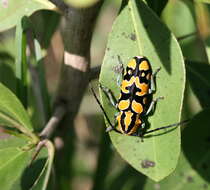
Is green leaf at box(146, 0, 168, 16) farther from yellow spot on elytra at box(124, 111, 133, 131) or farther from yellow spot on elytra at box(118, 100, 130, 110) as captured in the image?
yellow spot on elytra at box(124, 111, 133, 131)

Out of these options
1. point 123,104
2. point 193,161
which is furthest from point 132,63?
point 193,161

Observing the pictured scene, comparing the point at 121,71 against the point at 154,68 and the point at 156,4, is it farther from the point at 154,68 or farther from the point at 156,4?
the point at 156,4

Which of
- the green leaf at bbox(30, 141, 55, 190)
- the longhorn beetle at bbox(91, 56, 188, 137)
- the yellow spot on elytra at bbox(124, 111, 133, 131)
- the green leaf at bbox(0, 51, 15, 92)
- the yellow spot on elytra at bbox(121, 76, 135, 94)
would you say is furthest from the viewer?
the green leaf at bbox(0, 51, 15, 92)

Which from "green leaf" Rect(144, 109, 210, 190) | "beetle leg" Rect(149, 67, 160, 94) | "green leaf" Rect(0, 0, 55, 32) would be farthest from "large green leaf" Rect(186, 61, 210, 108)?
"green leaf" Rect(0, 0, 55, 32)

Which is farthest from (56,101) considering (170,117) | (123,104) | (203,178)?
(203,178)

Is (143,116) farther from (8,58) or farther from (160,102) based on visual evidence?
(8,58)

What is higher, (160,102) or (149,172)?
(160,102)
